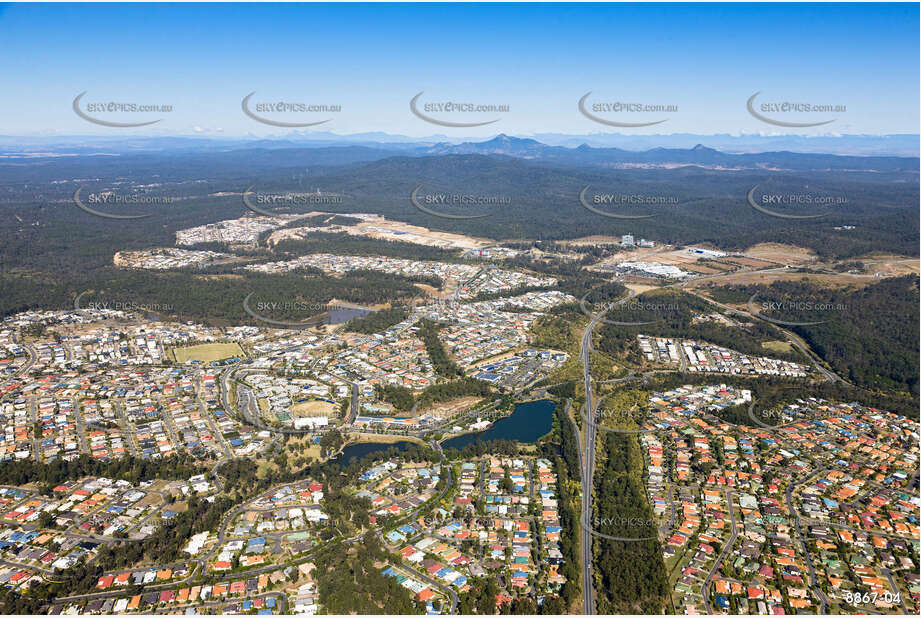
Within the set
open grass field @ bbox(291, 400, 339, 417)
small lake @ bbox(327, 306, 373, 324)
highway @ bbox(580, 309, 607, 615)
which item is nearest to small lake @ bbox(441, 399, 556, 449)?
highway @ bbox(580, 309, 607, 615)

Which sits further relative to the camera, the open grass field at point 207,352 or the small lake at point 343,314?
the small lake at point 343,314

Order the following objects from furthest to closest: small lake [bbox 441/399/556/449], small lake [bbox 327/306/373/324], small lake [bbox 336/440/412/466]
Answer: small lake [bbox 327/306/373/324]
small lake [bbox 441/399/556/449]
small lake [bbox 336/440/412/466]

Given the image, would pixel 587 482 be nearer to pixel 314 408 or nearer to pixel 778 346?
pixel 314 408

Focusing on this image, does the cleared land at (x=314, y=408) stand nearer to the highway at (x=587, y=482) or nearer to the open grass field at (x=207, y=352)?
the open grass field at (x=207, y=352)

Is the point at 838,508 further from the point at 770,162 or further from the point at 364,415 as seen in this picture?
the point at 770,162

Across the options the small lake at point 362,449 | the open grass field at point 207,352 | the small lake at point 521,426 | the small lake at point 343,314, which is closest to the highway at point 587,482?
the small lake at point 521,426

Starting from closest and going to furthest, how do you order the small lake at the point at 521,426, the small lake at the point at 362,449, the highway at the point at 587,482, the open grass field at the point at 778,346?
the highway at the point at 587,482 < the small lake at the point at 362,449 < the small lake at the point at 521,426 < the open grass field at the point at 778,346

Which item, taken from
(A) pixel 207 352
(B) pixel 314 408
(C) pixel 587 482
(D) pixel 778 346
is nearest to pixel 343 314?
(A) pixel 207 352

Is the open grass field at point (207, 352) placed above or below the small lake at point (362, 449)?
above

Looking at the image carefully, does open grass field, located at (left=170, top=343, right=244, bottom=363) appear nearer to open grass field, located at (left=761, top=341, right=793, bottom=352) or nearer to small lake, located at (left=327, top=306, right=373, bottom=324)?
small lake, located at (left=327, top=306, right=373, bottom=324)
